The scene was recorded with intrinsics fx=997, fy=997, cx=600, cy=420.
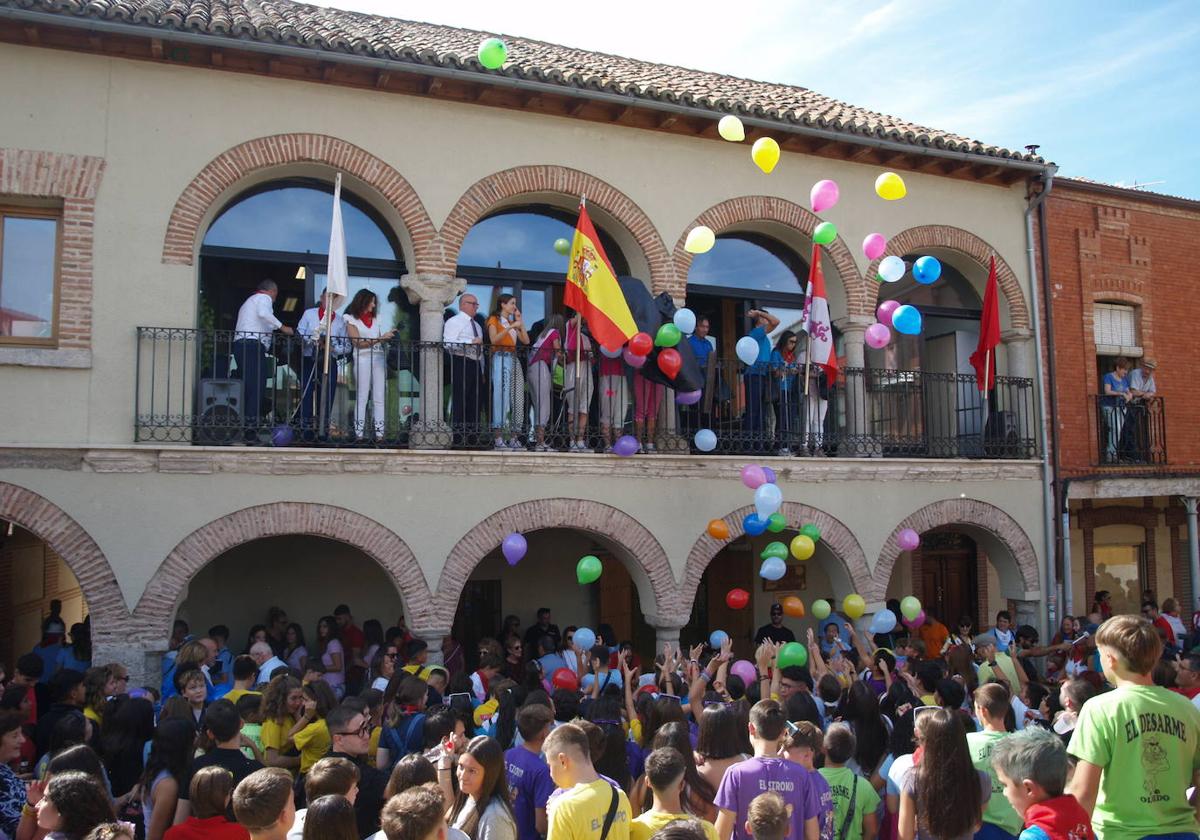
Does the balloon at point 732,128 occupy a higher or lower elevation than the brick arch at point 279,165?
higher

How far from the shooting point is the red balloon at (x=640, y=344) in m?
10.5

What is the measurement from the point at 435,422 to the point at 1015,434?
26.2ft

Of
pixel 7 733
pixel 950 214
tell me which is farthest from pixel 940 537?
pixel 7 733

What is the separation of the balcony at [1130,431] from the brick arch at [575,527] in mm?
7085

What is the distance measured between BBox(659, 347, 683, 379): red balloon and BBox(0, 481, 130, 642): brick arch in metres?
5.82

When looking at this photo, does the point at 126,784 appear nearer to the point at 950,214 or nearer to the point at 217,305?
the point at 217,305

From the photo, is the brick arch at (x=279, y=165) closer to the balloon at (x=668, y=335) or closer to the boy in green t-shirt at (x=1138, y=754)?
the balloon at (x=668, y=335)

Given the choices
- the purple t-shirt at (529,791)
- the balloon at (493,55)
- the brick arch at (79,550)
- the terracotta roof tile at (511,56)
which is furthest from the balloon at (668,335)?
the purple t-shirt at (529,791)

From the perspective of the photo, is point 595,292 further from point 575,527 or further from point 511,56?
point 511,56

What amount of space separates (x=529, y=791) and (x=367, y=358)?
621cm

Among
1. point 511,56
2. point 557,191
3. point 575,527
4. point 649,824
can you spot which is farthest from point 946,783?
point 511,56

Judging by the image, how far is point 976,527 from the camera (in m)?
13.3

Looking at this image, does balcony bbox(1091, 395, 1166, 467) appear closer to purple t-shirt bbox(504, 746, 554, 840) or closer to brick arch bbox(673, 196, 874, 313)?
brick arch bbox(673, 196, 874, 313)

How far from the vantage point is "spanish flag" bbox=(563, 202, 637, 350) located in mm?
10281
